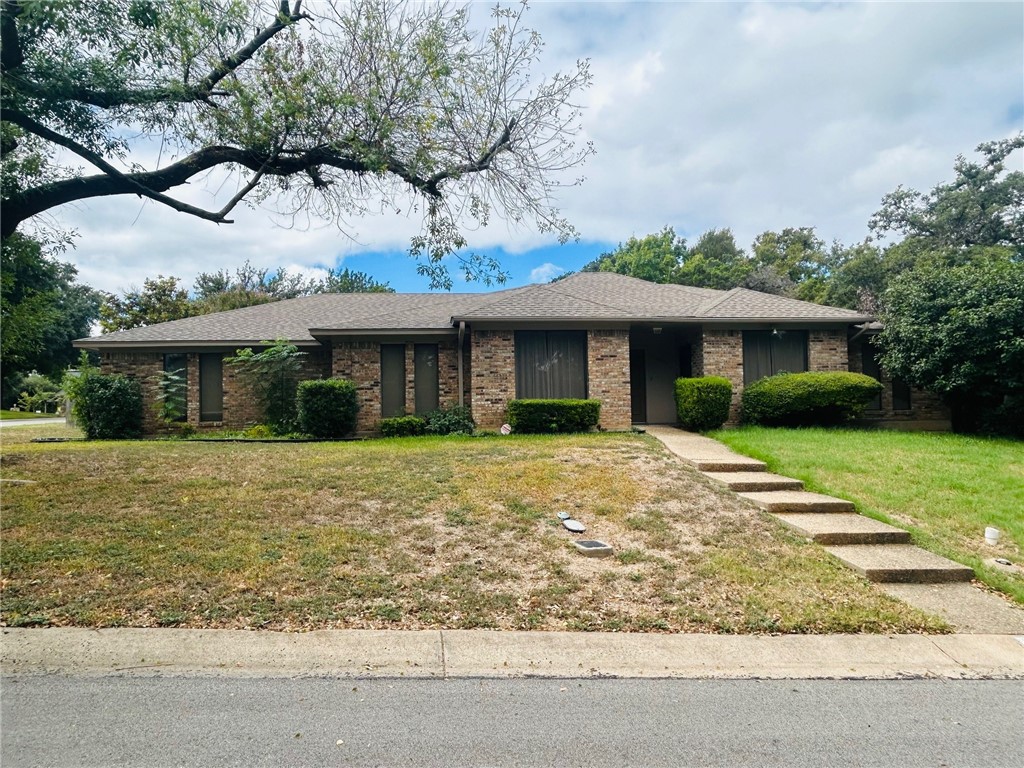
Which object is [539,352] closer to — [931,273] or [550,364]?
[550,364]

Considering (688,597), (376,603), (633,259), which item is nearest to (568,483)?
(688,597)

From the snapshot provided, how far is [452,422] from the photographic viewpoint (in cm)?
1335

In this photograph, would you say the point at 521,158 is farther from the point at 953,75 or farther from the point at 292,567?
the point at 953,75

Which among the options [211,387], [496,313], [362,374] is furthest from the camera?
[211,387]

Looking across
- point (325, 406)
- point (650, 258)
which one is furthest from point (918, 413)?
point (650, 258)

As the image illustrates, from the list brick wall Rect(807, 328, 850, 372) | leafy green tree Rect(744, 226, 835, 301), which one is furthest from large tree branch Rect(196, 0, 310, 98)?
leafy green tree Rect(744, 226, 835, 301)

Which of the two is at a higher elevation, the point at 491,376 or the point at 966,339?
the point at 966,339

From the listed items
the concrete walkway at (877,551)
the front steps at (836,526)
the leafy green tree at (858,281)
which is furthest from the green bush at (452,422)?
the leafy green tree at (858,281)

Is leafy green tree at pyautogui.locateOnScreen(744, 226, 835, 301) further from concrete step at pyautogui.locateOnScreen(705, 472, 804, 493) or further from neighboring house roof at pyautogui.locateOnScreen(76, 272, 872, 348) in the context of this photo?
concrete step at pyautogui.locateOnScreen(705, 472, 804, 493)

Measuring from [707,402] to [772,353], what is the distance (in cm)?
291

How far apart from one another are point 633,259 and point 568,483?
109ft

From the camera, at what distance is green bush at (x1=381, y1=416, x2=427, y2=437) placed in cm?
1347

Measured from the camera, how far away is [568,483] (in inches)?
315

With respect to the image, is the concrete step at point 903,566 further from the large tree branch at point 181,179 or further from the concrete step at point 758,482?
the large tree branch at point 181,179
